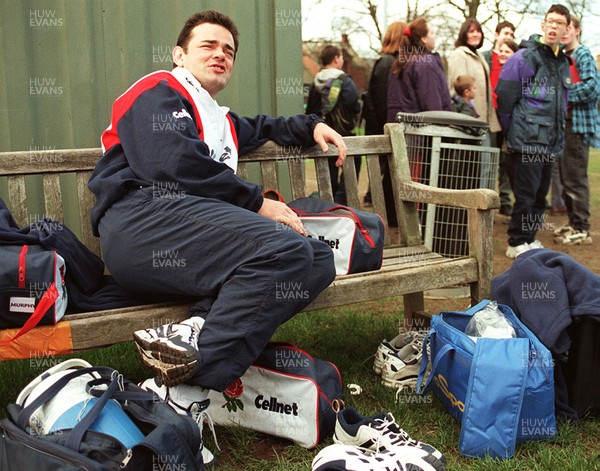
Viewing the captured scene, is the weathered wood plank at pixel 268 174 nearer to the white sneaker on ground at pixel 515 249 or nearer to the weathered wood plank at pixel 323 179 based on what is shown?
the weathered wood plank at pixel 323 179

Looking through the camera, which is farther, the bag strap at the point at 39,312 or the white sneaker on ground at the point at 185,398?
the bag strap at the point at 39,312

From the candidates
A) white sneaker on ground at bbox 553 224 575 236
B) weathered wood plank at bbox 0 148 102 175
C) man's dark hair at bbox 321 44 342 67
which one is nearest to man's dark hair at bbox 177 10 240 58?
weathered wood plank at bbox 0 148 102 175

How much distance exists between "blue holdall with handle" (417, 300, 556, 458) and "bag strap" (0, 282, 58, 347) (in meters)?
1.55

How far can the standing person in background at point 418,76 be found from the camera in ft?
22.4

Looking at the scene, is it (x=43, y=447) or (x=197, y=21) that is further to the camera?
(x=197, y=21)

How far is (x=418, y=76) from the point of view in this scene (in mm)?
6859

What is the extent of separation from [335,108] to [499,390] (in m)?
5.46

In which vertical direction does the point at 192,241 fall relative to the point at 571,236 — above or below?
above

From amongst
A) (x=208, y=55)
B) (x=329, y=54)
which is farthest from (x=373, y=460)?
(x=329, y=54)

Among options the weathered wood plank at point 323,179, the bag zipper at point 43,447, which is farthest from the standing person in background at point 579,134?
the bag zipper at point 43,447

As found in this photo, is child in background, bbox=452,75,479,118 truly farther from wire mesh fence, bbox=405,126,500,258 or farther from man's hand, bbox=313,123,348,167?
man's hand, bbox=313,123,348,167

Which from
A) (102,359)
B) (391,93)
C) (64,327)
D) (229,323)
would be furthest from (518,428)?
(391,93)

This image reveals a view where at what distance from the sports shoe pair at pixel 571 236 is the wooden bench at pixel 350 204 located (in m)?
3.51

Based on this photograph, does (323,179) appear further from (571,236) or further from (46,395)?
(571,236)
